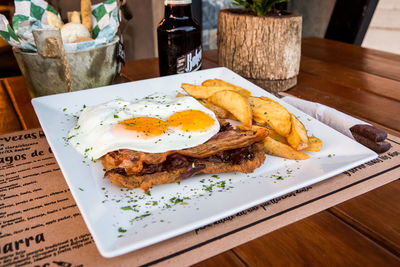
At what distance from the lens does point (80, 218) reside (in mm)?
921

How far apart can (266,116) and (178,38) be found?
828mm

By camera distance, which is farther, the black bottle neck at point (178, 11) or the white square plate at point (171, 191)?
the black bottle neck at point (178, 11)

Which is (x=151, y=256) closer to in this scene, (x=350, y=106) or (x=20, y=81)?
(x=350, y=106)

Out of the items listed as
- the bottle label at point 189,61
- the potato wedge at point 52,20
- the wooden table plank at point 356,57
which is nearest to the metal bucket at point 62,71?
the potato wedge at point 52,20

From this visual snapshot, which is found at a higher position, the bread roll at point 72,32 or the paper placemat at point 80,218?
the bread roll at point 72,32

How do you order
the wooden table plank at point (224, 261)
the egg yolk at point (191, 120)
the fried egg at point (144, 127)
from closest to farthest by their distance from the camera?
the wooden table plank at point (224, 261), the fried egg at point (144, 127), the egg yolk at point (191, 120)

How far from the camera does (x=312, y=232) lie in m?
0.87

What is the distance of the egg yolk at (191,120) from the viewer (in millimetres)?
1266

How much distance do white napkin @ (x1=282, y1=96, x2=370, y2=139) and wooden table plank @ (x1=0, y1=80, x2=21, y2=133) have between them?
158 cm

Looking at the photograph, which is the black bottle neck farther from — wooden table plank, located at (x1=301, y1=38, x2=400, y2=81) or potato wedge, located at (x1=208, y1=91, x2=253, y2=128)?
wooden table plank, located at (x1=301, y1=38, x2=400, y2=81)

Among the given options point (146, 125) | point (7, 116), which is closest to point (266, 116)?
point (146, 125)

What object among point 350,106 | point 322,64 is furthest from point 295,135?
point 322,64

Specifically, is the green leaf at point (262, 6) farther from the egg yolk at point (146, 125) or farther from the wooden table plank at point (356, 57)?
the egg yolk at point (146, 125)

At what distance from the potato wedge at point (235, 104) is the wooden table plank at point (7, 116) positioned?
1.11 metres
